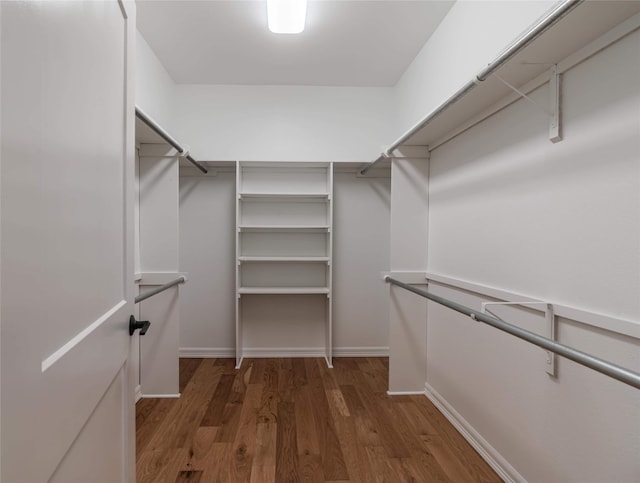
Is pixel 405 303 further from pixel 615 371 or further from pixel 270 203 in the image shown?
pixel 615 371

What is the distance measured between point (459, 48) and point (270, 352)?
285 centimetres

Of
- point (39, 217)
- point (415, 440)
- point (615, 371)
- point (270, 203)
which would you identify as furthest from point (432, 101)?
point (39, 217)

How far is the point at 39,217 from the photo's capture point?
0.51 meters

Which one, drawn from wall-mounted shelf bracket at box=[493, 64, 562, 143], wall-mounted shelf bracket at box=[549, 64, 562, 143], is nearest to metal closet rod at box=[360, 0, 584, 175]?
wall-mounted shelf bracket at box=[493, 64, 562, 143]

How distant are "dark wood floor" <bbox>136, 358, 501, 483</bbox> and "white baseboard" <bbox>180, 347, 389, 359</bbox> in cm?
40

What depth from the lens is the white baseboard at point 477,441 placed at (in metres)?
1.59

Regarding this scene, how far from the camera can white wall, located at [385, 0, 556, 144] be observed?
1450 mm

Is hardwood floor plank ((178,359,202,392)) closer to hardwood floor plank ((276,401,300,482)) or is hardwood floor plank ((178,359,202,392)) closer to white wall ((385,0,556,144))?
hardwood floor plank ((276,401,300,482))

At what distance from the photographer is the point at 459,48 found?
6.28ft

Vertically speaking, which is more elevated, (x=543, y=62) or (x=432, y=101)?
(x=432, y=101)

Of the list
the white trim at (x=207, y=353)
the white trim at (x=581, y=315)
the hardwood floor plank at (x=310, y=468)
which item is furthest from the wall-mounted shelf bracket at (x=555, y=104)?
the white trim at (x=207, y=353)

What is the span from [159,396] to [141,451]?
0.67m

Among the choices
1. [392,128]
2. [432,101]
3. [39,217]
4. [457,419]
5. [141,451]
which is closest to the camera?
[39,217]

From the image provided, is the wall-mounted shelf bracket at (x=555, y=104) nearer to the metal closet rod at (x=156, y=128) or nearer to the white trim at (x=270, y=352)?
the metal closet rod at (x=156, y=128)
